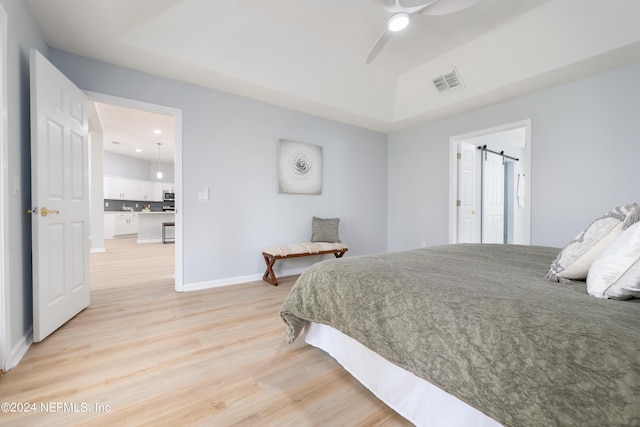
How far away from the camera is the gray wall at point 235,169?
280cm

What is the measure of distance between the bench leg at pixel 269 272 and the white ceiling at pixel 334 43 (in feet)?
6.58

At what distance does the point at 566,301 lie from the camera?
0.83 m

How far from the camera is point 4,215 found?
1.48 meters

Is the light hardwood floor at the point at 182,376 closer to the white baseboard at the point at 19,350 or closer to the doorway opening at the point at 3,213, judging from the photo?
the white baseboard at the point at 19,350

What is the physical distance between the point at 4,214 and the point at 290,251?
2.32m

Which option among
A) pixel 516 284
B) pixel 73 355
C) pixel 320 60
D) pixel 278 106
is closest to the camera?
pixel 516 284

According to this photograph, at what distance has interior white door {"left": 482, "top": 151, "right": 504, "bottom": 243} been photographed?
14.7ft

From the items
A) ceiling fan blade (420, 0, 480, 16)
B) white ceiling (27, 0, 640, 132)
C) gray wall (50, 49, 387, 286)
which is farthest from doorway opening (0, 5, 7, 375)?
ceiling fan blade (420, 0, 480, 16)

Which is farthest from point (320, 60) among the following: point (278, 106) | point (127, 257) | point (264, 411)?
point (127, 257)

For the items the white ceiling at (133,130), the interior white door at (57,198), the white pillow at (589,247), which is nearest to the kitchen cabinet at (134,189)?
the white ceiling at (133,130)

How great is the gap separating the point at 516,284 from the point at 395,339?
0.53m

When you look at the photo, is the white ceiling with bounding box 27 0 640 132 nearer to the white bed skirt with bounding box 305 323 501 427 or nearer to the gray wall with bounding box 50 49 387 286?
the gray wall with bounding box 50 49 387 286

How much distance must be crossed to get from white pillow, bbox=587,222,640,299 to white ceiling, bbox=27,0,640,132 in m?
2.04

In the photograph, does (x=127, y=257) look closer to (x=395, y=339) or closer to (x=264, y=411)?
(x=264, y=411)
